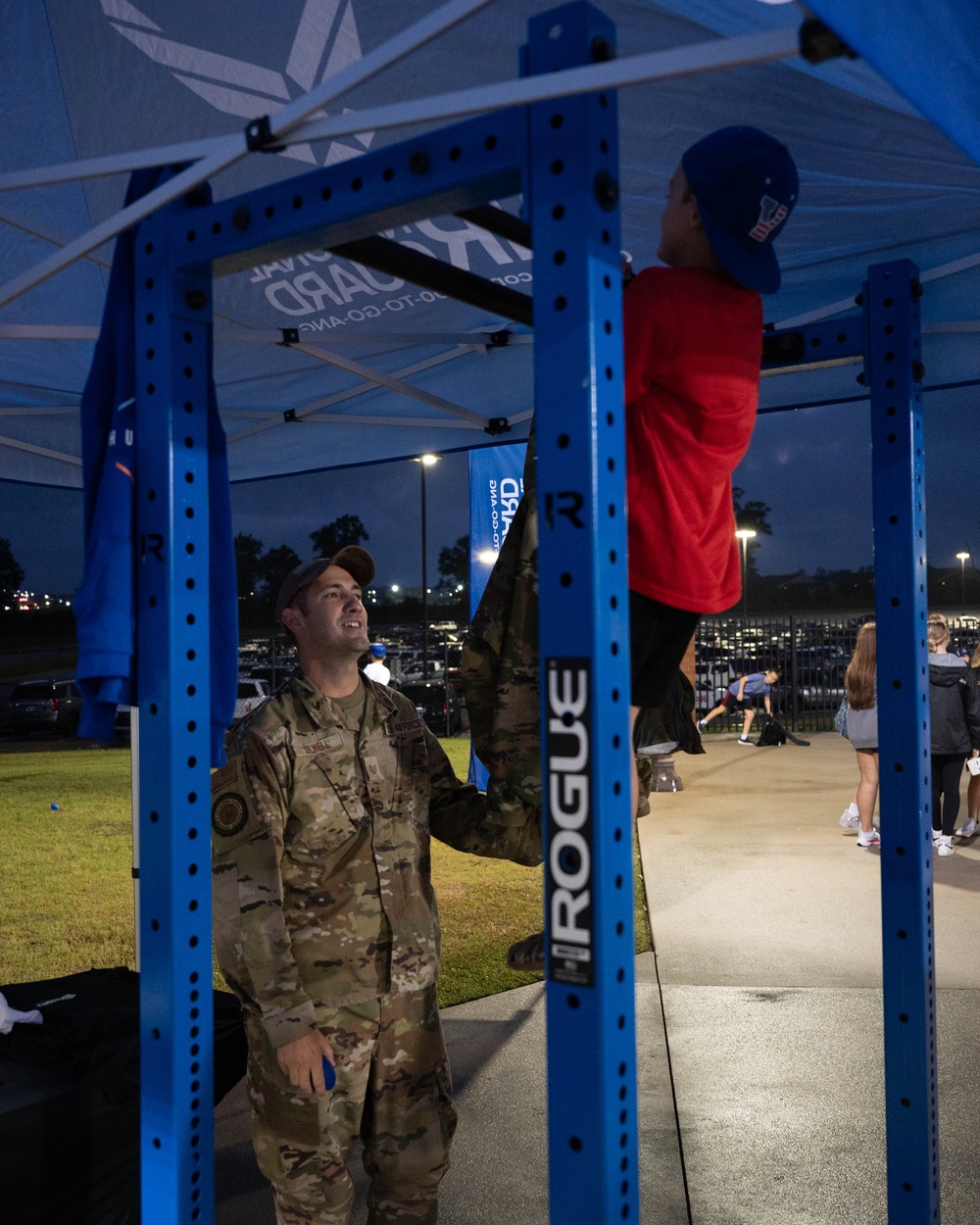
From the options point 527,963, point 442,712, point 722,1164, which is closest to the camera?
point 527,963

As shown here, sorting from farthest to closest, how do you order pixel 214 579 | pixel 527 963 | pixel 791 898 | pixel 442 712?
pixel 442 712 < pixel 791 898 < pixel 527 963 < pixel 214 579

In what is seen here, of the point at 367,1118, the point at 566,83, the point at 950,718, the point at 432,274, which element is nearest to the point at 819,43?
the point at 566,83

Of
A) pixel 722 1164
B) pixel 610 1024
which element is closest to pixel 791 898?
pixel 722 1164

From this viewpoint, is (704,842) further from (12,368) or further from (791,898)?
(12,368)

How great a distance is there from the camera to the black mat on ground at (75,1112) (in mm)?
2488

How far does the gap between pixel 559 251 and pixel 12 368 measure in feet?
14.0

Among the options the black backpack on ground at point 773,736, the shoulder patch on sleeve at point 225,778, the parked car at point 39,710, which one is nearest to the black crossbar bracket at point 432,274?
the shoulder patch on sleeve at point 225,778

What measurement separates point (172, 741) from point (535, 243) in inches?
40.1

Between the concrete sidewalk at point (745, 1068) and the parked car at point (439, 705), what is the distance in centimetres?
1390

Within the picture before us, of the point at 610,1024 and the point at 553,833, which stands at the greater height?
the point at 553,833

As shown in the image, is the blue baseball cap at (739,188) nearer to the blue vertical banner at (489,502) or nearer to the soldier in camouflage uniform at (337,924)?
the soldier in camouflage uniform at (337,924)

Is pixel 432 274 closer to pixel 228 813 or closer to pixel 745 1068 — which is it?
pixel 228 813

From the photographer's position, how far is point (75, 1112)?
2586 mm

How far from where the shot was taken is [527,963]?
7.29ft
